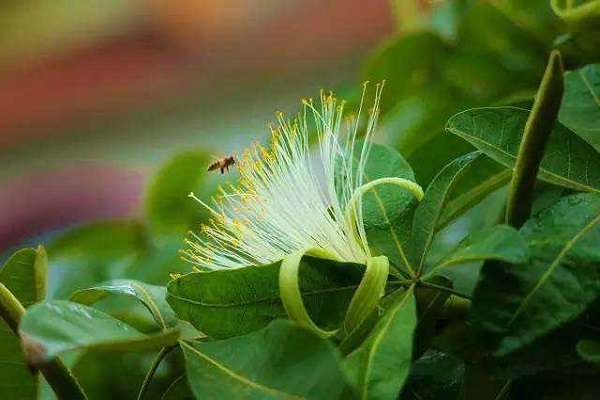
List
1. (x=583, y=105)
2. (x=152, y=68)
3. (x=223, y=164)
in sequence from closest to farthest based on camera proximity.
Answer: (x=583, y=105) → (x=223, y=164) → (x=152, y=68)

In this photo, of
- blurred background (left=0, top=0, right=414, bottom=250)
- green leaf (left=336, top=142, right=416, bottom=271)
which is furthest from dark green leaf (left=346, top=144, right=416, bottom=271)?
blurred background (left=0, top=0, right=414, bottom=250)

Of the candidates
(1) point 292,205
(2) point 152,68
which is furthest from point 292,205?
(2) point 152,68

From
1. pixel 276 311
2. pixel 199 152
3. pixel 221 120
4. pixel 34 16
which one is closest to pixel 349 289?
pixel 276 311

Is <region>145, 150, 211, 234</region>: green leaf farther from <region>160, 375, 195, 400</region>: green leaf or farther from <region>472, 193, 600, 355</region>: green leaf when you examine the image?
<region>472, 193, 600, 355</region>: green leaf

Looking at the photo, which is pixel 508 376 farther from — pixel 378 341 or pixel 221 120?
pixel 221 120

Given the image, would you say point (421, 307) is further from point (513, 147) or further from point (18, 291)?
point (18, 291)

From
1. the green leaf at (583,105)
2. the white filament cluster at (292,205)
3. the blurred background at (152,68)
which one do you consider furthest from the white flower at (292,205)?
the blurred background at (152,68)
